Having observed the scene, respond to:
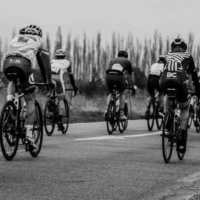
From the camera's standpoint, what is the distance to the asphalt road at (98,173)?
6062 mm

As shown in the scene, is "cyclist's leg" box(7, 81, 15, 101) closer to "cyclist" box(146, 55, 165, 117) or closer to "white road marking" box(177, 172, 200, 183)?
"white road marking" box(177, 172, 200, 183)

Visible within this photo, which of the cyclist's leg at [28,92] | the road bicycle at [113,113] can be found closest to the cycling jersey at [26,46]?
the cyclist's leg at [28,92]

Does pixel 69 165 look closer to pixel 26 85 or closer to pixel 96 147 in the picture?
pixel 26 85

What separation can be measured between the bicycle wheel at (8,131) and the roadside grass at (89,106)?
421 inches

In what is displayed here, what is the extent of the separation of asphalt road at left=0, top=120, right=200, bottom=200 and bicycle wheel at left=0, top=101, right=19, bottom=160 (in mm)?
156

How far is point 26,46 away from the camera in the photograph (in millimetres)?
8742

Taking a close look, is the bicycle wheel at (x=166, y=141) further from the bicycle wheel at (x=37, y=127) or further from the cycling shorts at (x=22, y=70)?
the cycling shorts at (x=22, y=70)

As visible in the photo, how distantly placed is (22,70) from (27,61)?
0.62 ft

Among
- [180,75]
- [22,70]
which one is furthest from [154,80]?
[22,70]

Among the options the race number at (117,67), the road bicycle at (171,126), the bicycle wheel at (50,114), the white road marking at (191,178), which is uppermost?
the race number at (117,67)

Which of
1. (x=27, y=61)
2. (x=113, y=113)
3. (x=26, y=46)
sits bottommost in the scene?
(x=113, y=113)

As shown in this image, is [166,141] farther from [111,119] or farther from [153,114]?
[153,114]

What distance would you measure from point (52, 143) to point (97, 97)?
22914 millimetres

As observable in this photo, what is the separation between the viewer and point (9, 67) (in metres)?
8.54
